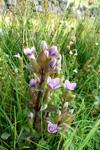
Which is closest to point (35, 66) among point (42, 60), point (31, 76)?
point (42, 60)

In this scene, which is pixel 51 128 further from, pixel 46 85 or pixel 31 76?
pixel 31 76

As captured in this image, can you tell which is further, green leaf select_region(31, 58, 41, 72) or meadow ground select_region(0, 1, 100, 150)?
meadow ground select_region(0, 1, 100, 150)

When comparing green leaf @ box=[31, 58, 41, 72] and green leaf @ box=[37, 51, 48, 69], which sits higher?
green leaf @ box=[37, 51, 48, 69]

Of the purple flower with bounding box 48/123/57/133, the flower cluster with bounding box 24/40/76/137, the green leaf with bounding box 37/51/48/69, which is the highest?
the green leaf with bounding box 37/51/48/69

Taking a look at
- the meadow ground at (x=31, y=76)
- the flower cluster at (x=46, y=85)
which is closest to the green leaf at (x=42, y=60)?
the flower cluster at (x=46, y=85)

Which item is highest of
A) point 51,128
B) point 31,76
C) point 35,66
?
point 35,66

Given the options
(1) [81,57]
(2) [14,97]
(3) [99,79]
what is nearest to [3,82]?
(2) [14,97]

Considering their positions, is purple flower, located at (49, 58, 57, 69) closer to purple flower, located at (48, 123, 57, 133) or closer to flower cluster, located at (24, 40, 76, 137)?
flower cluster, located at (24, 40, 76, 137)

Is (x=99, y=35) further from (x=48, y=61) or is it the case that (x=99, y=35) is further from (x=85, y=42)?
(x=48, y=61)

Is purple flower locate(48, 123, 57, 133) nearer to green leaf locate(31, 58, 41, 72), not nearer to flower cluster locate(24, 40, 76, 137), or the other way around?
flower cluster locate(24, 40, 76, 137)

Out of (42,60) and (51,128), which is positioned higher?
(42,60)

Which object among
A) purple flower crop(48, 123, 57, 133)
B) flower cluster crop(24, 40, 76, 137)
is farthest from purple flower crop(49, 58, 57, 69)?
purple flower crop(48, 123, 57, 133)
